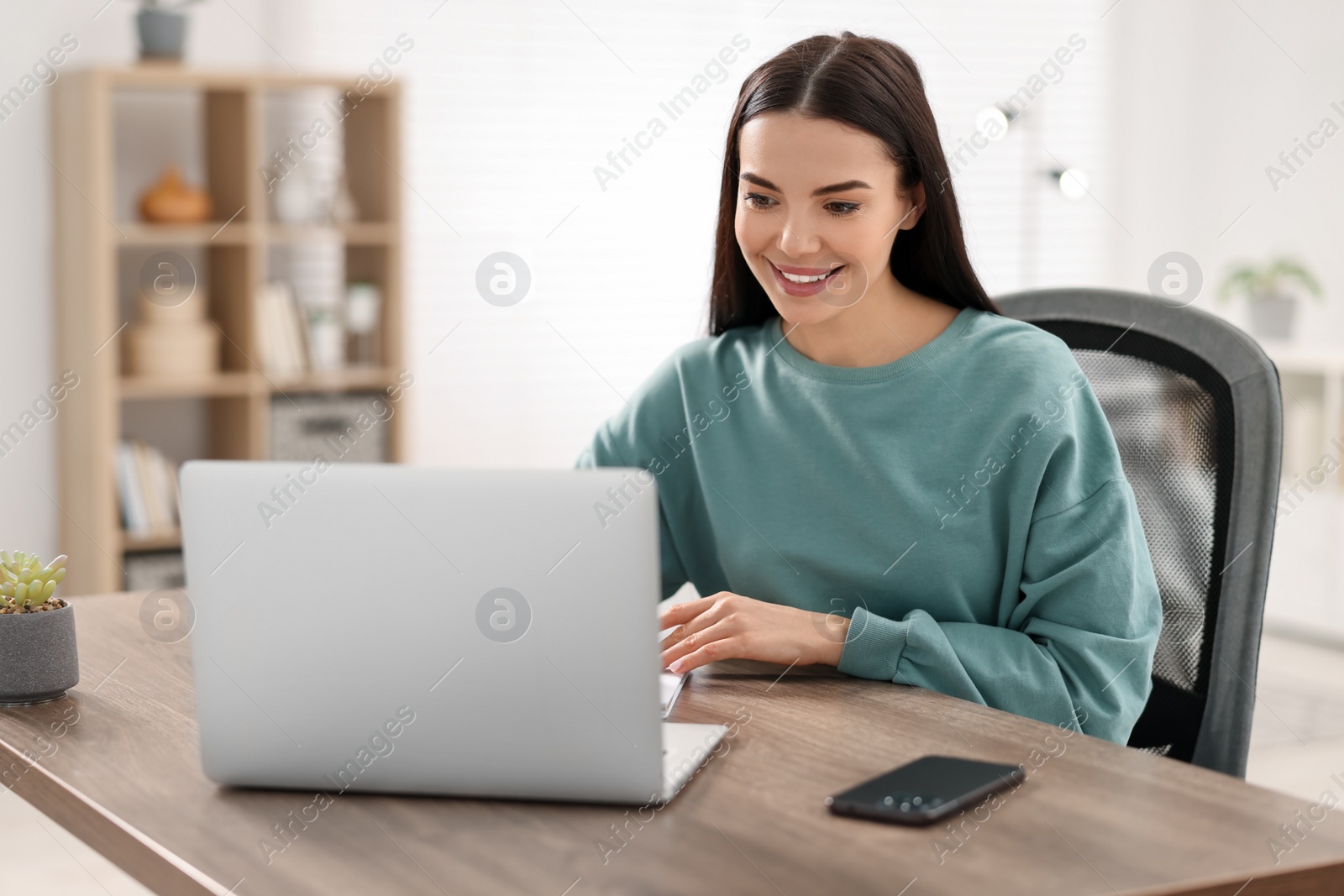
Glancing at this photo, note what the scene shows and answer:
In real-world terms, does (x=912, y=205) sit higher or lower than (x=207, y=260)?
higher

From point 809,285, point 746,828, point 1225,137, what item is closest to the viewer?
point 746,828

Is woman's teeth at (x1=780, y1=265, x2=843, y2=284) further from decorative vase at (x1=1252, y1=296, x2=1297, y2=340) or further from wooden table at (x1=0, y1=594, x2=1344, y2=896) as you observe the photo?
decorative vase at (x1=1252, y1=296, x2=1297, y2=340)

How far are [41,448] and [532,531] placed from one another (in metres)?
3.18

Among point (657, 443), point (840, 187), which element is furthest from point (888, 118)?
point (657, 443)

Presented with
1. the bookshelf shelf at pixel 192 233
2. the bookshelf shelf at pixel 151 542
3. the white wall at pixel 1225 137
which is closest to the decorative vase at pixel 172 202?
the bookshelf shelf at pixel 192 233

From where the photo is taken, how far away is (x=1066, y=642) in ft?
4.72

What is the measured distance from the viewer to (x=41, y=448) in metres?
3.79

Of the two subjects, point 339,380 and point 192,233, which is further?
point 339,380

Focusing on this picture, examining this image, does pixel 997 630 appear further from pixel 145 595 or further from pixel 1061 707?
pixel 145 595

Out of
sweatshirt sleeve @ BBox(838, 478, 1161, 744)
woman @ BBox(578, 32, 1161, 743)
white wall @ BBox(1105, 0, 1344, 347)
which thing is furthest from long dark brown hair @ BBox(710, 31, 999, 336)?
white wall @ BBox(1105, 0, 1344, 347)

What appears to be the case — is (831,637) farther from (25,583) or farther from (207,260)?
(207,260)

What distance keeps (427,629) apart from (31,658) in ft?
1.72

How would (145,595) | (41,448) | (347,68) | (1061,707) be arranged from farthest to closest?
(347,68), (41,448), (145,595), (1061,707)

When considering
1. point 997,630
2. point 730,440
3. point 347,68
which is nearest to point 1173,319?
point 997,630
